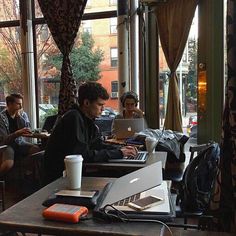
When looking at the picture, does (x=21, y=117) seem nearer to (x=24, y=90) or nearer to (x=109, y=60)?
(x=24, y=90)

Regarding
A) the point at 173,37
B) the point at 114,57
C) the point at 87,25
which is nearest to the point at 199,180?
the point at 173,37

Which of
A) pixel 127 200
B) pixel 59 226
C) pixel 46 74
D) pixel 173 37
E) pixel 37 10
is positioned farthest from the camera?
pixel 46 74

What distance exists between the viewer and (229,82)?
1.20 metres

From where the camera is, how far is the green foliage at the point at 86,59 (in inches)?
189

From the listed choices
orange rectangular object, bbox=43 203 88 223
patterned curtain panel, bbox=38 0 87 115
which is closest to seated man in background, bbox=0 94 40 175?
patterned curtain panel, bbox=38 0 87 115

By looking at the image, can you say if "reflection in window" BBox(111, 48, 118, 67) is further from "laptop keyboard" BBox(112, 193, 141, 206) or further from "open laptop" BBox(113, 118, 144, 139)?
"laptop keyboard" BBox(112, 193, 141, 206)

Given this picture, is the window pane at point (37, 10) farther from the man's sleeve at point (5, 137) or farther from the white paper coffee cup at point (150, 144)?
the white paper coffee cup at point (150, 144)

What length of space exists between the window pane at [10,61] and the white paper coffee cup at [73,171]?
3.91 meters

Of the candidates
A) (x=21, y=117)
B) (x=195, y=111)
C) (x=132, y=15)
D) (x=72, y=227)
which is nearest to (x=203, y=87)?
(x=195, y=111)

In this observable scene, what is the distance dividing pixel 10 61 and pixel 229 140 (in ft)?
15.3

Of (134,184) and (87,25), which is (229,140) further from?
(87,25)

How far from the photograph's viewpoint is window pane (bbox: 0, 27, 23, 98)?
17.1 feet

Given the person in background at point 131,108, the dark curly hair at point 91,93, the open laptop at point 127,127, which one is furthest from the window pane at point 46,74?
the dark curly hair at point 91,93

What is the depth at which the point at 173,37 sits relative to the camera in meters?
3.93
